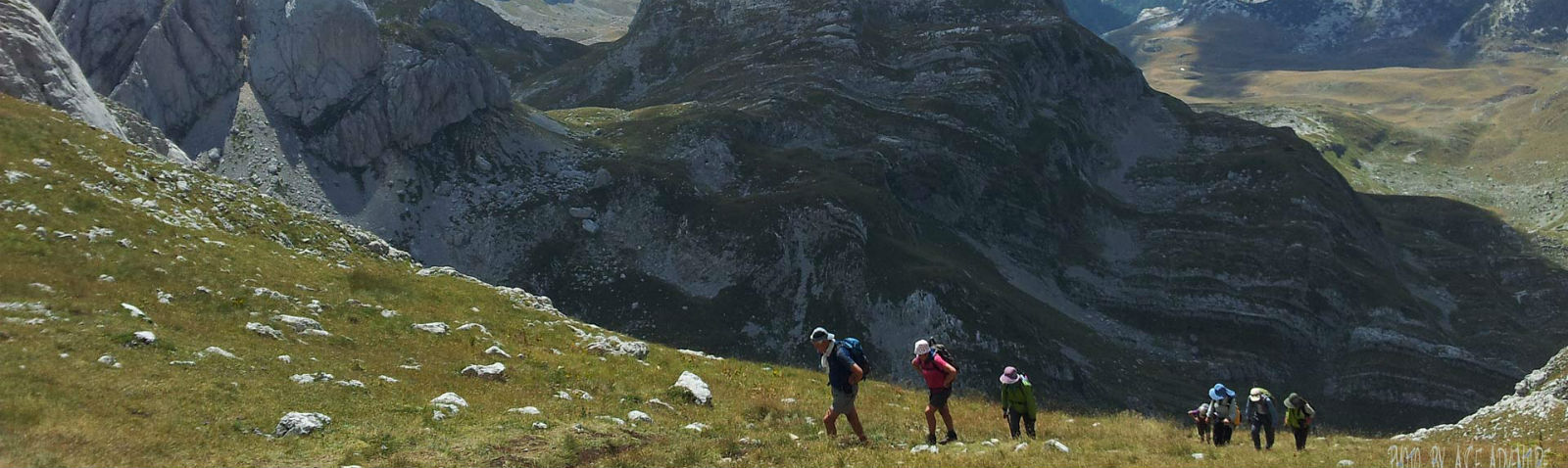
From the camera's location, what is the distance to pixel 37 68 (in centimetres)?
4309

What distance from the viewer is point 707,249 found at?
83.1 meters

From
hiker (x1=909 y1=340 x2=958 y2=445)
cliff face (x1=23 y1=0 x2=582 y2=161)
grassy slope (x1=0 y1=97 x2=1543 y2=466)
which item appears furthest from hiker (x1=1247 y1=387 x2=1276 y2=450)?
cliff face (x1=23 y1=0 x2=582 y2=161)

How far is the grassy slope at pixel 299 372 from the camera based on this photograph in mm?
17750

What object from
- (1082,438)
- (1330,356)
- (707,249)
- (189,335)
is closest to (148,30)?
(707,249)

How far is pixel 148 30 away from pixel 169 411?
74300 millimetres

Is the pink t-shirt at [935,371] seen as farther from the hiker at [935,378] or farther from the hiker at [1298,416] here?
the hiker at [1298,416]

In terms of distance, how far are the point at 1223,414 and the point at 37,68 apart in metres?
51.2

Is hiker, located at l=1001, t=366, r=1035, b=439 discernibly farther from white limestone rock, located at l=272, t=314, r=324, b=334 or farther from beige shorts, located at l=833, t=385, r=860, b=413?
white limestone rock, located at l=272, t=314, r=324, b=334

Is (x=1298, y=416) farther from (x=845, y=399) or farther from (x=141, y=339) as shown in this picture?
(x=141, y=339)

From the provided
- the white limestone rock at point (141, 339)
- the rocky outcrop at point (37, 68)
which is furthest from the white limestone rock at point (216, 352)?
the rocky outcrop at point (37, 68)

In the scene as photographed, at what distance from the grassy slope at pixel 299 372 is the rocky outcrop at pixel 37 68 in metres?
4.97

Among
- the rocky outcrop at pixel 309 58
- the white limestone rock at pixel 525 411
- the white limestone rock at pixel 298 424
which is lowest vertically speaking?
the white limestone rock at pixel 525 411

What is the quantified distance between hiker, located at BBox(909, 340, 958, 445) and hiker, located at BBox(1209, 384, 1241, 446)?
843cm

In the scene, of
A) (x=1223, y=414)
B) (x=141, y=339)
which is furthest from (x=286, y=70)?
(x=1223, y=414)
